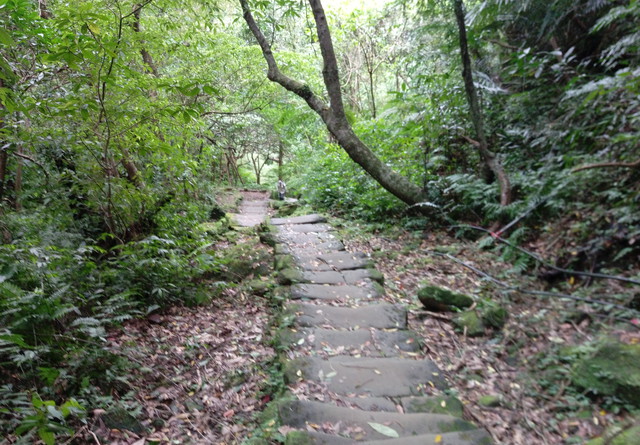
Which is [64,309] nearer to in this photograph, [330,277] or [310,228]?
[330,277]

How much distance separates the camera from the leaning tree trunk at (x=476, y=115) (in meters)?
5.30

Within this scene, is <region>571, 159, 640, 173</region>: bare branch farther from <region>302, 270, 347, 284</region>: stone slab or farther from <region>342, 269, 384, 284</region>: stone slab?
<region>302, 270, 347, 284</region>: stone slab

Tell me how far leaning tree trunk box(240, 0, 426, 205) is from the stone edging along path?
7.55ft

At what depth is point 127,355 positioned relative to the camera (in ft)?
10.4

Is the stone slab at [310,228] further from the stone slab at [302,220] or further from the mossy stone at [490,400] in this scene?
the mossy stone at [490,400]

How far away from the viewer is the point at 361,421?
7.98ft

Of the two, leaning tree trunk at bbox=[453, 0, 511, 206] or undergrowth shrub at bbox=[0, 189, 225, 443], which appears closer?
undergrowth shrub at bbox=[0, 189, 225, 443]

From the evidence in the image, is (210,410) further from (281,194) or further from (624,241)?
(281,194)

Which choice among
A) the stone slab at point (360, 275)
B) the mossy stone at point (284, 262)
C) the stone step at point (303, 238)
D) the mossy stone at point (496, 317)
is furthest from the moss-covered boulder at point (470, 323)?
the stone step at point (303, 238)

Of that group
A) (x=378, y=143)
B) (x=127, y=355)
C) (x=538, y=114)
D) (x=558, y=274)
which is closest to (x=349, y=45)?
(x=378, y=143)

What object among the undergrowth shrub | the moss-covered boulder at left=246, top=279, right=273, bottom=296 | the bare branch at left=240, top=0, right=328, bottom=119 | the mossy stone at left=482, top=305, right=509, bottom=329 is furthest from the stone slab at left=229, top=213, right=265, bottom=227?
the mossy stone at left=482, top=305, right=509, bottom=329

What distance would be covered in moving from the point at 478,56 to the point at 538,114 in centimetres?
218

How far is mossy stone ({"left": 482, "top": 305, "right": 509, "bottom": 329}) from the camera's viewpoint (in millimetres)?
3666

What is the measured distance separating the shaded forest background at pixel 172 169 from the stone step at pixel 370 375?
157cm
